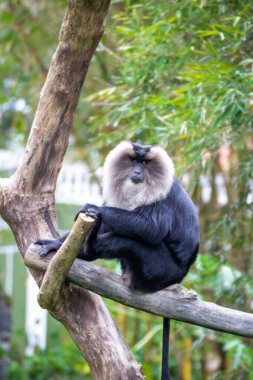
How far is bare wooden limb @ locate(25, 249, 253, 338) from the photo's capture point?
112 inches

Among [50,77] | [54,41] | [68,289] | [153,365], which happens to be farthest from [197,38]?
[153,365]

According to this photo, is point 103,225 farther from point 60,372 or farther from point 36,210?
point 60,372

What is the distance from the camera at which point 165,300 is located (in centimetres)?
296

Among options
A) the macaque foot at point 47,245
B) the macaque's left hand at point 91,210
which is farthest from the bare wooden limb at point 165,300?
the macaque's left hand at point 91,210

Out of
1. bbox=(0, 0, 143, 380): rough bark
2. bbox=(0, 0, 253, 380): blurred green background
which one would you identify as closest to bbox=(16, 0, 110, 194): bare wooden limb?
bbox=(0, 0, 143, 380): rough bark

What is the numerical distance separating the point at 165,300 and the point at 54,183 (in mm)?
816

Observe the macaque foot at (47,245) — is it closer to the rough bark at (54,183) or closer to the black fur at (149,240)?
the black fur at (149,240)

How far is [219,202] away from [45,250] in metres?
4.12

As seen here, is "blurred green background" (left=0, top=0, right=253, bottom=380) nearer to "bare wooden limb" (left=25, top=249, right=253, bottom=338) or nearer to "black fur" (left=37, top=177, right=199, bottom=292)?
"black fur" (left=37, top=177, right=199, bottom=292)

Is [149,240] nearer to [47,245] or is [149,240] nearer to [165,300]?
[165,300]

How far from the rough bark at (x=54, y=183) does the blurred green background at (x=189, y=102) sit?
0.96 meters

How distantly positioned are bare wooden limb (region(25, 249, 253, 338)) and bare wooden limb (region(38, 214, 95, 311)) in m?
0.10

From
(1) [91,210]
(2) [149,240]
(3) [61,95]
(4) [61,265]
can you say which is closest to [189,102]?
(3) [61,95]

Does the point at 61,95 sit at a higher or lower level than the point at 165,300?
higher
